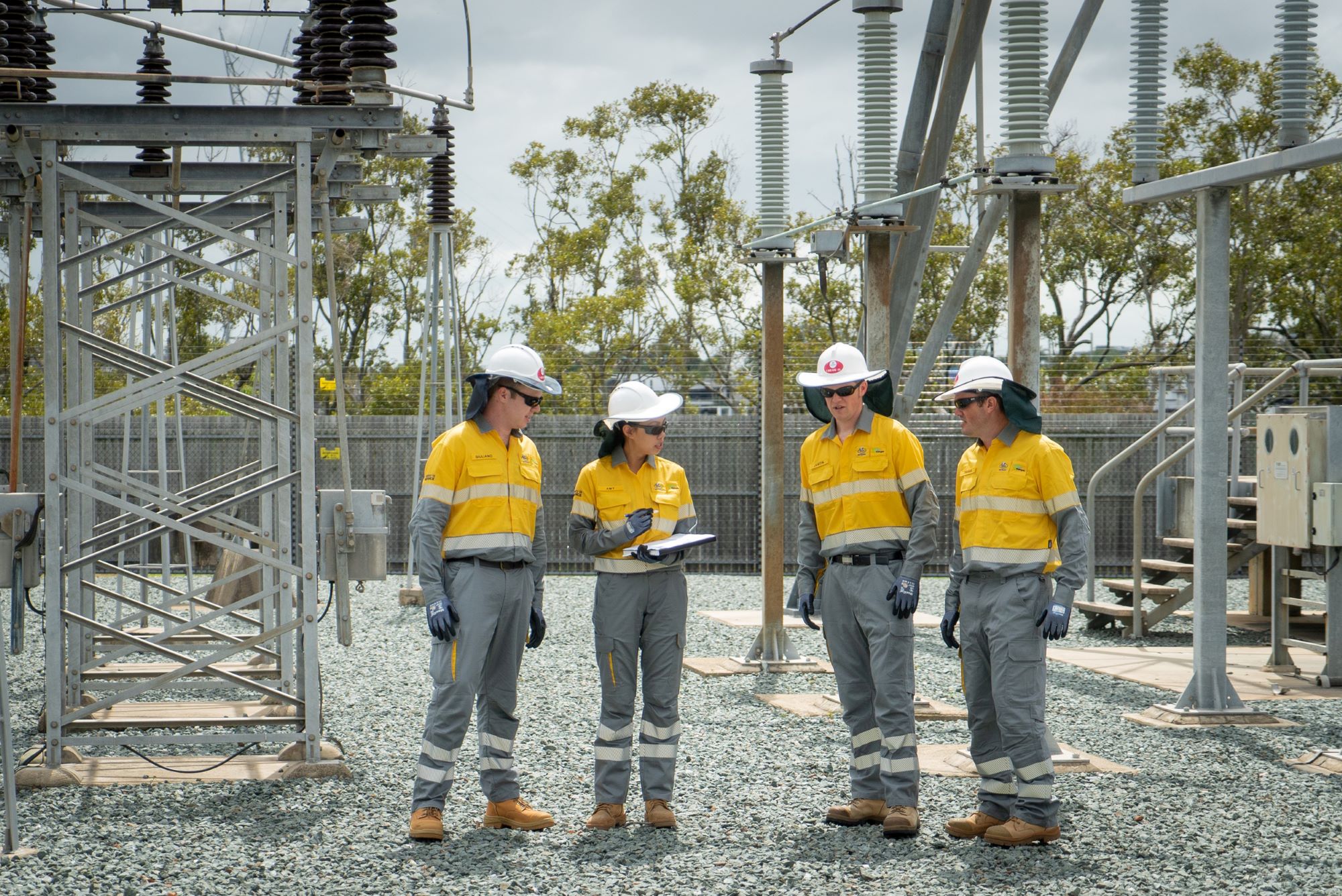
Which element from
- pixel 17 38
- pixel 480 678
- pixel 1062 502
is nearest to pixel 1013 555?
pixel 1062 502

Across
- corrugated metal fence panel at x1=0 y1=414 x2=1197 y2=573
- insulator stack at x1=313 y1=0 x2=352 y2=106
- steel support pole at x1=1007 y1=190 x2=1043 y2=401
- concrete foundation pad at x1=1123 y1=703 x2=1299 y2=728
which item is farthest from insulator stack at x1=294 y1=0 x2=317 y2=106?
corrugated metal fence panel at x1=0 y1=414 x2=1197 y2=573

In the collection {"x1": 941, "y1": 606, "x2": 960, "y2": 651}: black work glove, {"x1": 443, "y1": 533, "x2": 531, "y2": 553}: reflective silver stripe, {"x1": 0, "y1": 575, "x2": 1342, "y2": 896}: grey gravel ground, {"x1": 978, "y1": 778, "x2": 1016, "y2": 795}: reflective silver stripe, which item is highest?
{"x1": 443, "y1": 533, "x2": 531, "y2": 553}: reflective silver stripe

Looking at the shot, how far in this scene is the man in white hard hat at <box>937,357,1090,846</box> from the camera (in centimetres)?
557

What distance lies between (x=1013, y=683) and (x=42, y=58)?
659cm

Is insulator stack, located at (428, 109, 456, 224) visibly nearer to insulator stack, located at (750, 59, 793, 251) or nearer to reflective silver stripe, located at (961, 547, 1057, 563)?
insulator stack, located at (750, 59, 793, 251)

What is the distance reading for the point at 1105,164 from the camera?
2706 cm

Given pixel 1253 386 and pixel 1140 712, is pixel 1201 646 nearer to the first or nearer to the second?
pixel 1140 712

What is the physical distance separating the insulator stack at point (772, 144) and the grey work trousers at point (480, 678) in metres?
4.53

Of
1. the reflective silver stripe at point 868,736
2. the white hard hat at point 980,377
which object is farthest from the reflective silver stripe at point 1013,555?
the reflective silver stripe at point 868,736

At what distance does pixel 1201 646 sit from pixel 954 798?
270 cm

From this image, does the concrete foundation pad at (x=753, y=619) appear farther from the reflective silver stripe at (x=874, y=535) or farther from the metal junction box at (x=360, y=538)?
the reflective silver stripe at (x=874, y=535)

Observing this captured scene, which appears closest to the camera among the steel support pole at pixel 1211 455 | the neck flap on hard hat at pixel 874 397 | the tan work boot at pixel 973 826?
the tan work boot at pixel 973 826

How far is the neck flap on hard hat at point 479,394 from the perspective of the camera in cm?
595

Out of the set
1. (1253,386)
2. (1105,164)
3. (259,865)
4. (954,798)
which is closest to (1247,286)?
(1105,164)
